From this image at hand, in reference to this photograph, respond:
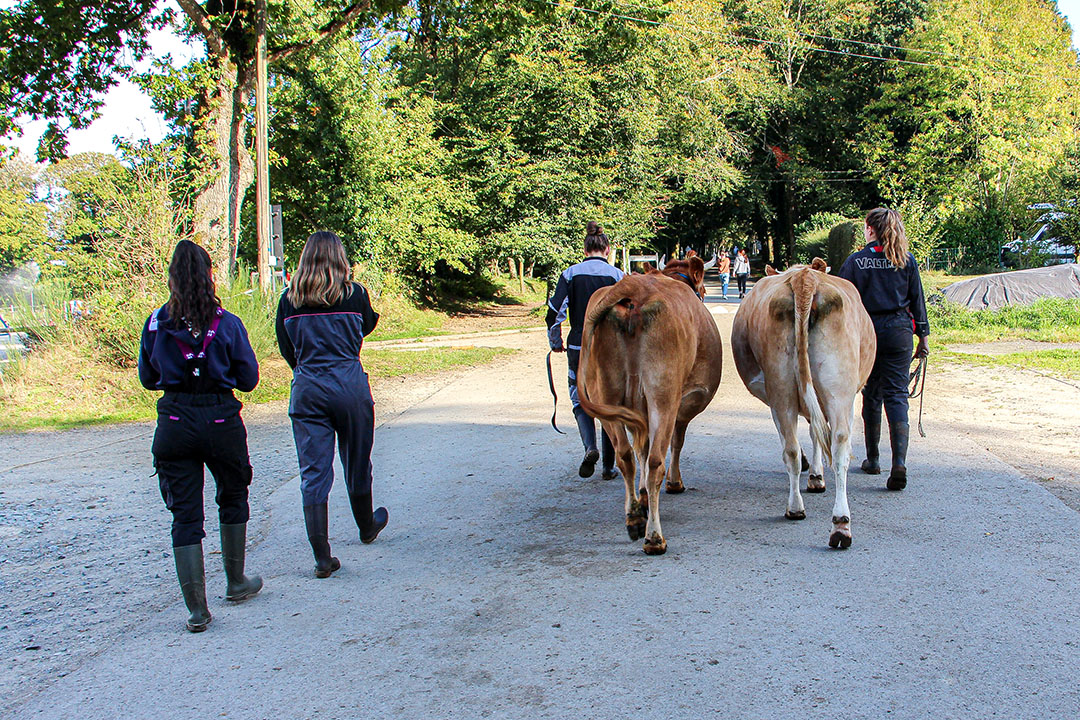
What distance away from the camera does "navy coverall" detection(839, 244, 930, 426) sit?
6.68m

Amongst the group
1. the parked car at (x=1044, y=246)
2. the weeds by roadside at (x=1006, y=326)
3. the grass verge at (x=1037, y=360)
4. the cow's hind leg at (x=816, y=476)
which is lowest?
the cow's hind leg at (x=816, y=476)

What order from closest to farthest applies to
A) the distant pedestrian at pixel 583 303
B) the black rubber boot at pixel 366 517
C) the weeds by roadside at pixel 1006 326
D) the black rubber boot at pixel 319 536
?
the black rubber boot at pixel 319 536, the black rubber boot at pixel 366 517, the distant pedestrian at pixel 583 303, the weeds by roadside at pixel 1006 326

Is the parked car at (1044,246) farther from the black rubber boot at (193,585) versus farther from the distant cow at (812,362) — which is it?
the black rubber boot at (193,585)

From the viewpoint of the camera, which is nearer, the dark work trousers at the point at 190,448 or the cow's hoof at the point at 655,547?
the dark work trousers at the point at 190,448

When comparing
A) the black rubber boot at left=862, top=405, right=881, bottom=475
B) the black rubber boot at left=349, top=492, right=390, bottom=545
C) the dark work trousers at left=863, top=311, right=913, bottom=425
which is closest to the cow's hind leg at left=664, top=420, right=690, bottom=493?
the dark work trousers at left=863, top=311, right=913, bottom=425

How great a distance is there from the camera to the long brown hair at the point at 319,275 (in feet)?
16.6

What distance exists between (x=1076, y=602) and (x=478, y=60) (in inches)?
1060

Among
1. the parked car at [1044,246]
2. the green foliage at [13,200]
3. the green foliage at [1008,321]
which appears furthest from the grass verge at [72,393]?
the parked car at [1044,246]

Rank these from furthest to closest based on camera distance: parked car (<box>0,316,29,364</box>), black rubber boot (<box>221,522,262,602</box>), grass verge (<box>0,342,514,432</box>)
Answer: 1. parked car (<box>0,316,29,364</box>)
2. grass verge (<box>0,342,514,432</box>)
3. black rubber boot (<box>221,522,262,602</box>)

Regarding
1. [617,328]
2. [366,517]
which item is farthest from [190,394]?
[617,328]

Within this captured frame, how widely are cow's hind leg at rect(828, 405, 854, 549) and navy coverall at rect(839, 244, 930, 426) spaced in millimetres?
1339

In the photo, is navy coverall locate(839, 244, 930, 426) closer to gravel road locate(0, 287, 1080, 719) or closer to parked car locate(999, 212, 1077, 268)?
gravel road locate(0, 287, 1080, 719)

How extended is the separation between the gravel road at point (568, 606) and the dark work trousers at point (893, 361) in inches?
24.6

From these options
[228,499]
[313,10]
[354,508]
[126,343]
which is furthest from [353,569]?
[313,10]
